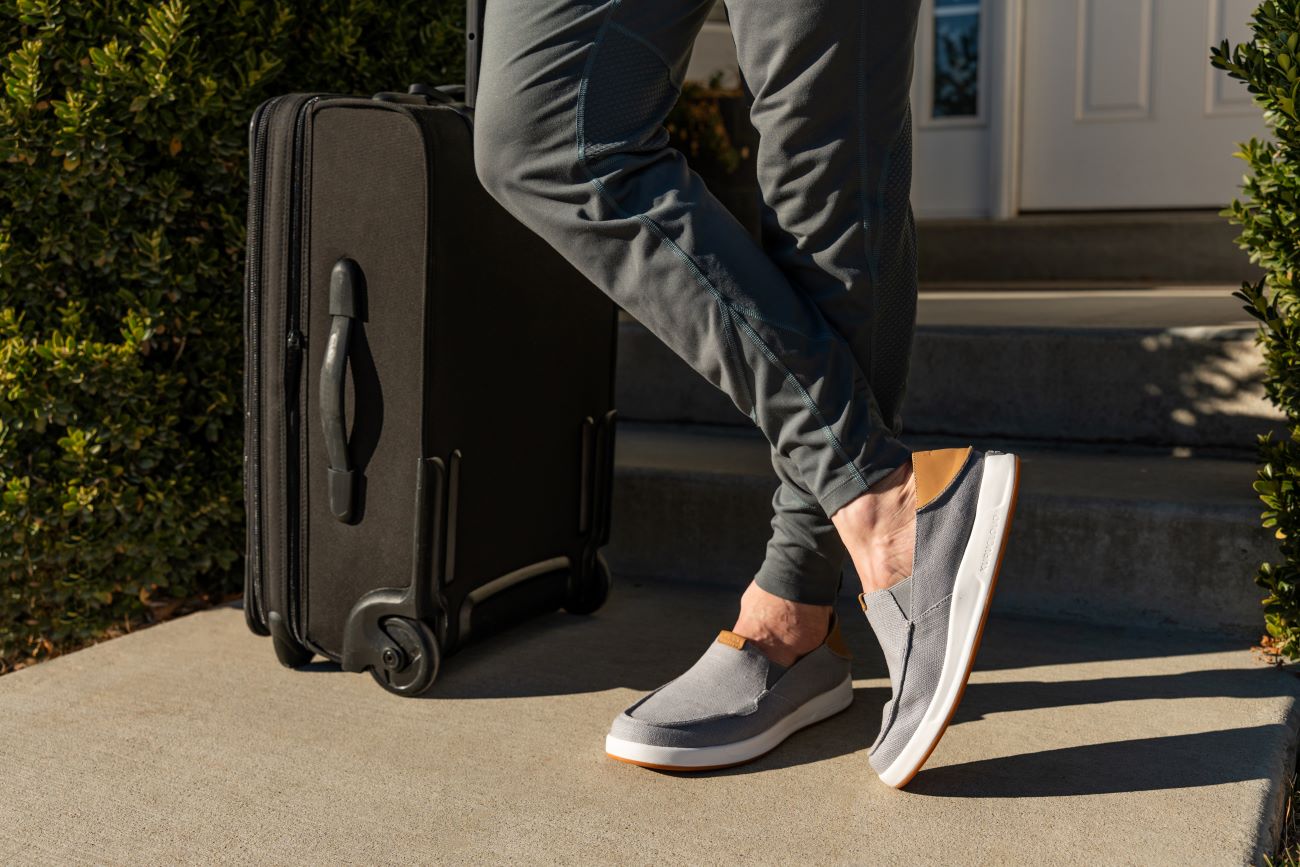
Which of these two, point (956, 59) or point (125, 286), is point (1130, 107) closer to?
point (956, 59)

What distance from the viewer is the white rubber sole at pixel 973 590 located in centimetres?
133

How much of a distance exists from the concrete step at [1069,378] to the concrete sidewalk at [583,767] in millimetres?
530

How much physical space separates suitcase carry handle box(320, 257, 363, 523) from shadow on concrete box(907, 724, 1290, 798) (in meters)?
0.84

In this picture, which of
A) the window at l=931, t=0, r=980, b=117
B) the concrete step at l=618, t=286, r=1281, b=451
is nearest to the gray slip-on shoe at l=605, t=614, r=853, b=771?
the concrete step at l=618, t=286, r=1281, b=451

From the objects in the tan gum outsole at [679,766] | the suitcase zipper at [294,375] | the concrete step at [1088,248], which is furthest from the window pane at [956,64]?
the tan gum outsole at [679,766]

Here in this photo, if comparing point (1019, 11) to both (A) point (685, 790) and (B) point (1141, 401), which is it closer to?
(B) point (1141, 401)

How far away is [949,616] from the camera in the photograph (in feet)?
4.42

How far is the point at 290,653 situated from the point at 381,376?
1.45 ft

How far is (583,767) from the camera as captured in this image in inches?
58.6

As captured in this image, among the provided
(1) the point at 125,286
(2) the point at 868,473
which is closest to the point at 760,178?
(2) the point at 868,473

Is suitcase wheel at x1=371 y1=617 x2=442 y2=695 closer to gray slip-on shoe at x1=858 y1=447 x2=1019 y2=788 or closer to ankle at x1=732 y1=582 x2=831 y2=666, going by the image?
ankle at x1=732 y1=582 x2=831 y2=666

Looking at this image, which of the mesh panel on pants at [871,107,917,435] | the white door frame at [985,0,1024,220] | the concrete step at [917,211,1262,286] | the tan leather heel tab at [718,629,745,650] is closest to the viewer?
the mesh panel on pants at [871,107,917,435]

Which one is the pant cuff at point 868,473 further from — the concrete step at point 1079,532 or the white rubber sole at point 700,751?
the concrete step at point 1079,532

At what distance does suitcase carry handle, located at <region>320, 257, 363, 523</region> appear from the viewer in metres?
1.66
